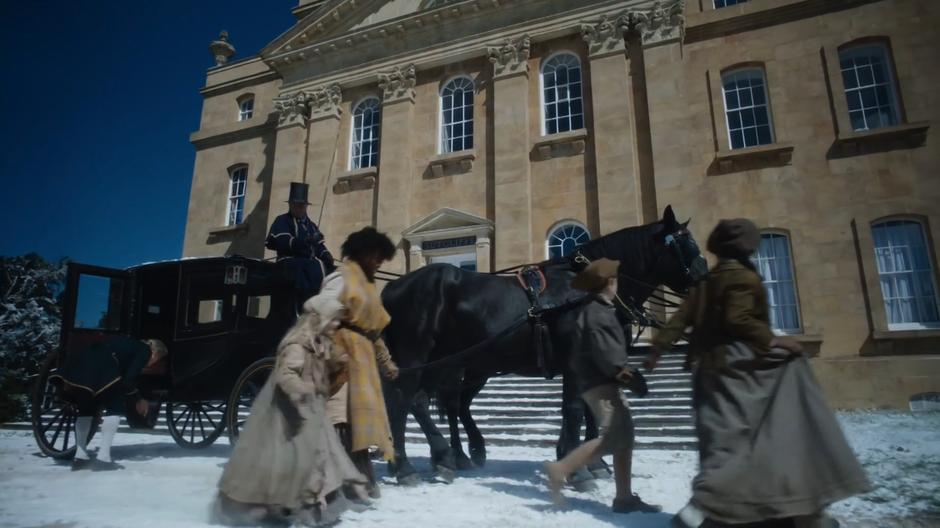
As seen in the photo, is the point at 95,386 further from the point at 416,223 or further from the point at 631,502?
the point at 416,223

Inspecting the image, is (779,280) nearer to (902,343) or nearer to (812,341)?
(812,341)

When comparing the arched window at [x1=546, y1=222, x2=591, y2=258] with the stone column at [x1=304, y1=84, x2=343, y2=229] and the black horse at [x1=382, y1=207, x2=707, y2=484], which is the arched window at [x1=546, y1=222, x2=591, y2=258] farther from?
the black horse at [x1=382, y1=207, x2=707, y2=484]

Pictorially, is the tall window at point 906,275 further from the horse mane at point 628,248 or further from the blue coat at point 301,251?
the blue coat at point 301,251

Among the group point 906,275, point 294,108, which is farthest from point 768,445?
point 294,108

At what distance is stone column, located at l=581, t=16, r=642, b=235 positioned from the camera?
12.7 metres

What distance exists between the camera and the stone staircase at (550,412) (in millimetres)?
6625

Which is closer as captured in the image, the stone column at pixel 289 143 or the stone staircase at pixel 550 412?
the stone staircase at pixel 550 412

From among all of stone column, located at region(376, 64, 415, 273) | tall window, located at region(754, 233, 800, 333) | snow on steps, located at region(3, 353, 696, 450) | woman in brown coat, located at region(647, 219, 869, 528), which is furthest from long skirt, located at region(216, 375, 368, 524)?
stone column, located at region(376, 64, 415, 273)

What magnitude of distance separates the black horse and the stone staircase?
5.95 ft

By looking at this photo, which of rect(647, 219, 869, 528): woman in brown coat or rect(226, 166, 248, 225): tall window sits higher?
rect(226, 166, 248, 225): tall window

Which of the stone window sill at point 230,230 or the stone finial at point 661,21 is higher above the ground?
the stone finial at point 661,21

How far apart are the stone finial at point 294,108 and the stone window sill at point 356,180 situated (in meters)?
2.90

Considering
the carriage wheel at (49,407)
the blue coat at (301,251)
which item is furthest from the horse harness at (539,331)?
the carriage wheel at (49,407)

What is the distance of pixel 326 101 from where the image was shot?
16.8m
